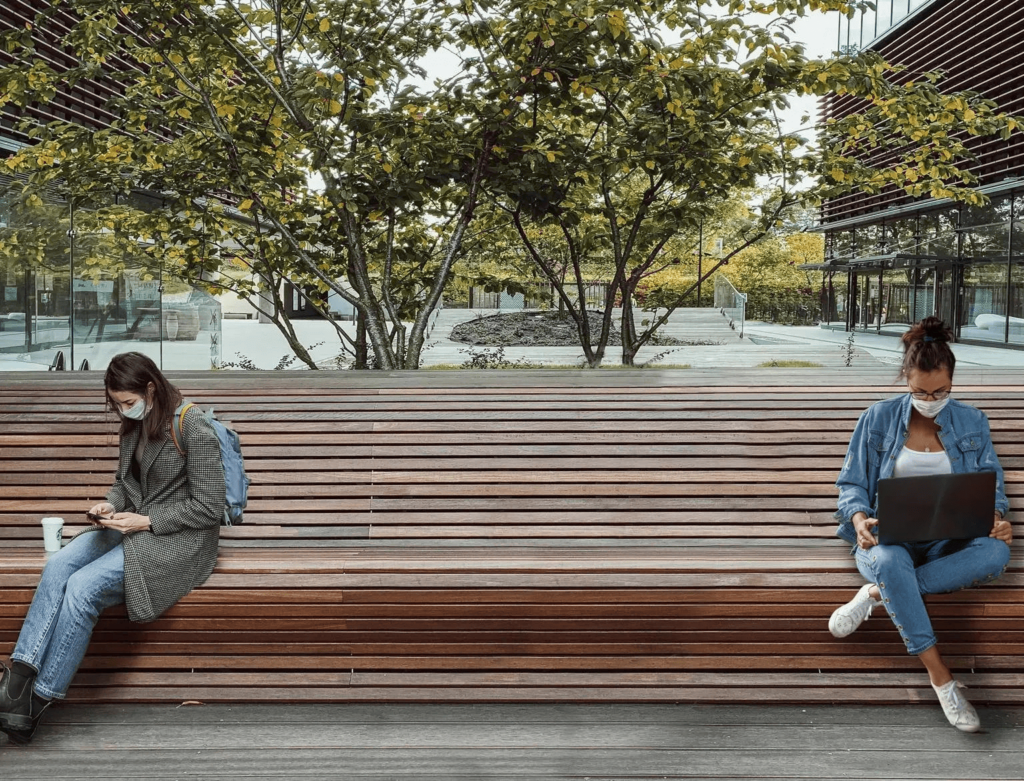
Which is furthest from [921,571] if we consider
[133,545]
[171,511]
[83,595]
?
[83,595]

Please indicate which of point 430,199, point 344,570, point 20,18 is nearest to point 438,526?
point 344,570

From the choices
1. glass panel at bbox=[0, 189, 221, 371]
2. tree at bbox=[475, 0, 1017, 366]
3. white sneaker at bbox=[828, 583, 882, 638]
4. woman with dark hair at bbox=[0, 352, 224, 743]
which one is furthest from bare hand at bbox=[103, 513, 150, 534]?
glass panel at bbox=[0, 189, 221, 371]

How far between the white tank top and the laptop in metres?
0.27

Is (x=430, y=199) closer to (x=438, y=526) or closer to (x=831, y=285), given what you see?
(x=438, y=526)

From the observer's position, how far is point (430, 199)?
27.8ft

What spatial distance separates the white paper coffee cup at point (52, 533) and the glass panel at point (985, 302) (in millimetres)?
21212

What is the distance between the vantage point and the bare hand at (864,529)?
3959 mm

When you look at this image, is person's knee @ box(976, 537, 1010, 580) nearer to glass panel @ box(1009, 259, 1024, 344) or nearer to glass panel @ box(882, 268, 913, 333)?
glass panel @ box(1009, 259, 1024, 344)

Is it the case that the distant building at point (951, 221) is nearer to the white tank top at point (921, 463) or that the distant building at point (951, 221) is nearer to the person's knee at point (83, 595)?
the white tank top at point (921, 463)

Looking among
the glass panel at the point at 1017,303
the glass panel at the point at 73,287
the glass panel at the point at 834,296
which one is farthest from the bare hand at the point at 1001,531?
the glass panel at the point at 834,296

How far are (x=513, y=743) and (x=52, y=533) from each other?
2.07 metres

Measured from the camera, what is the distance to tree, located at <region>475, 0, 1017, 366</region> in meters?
7.18

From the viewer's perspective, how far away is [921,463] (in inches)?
162

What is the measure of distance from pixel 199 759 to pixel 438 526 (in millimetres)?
1567
